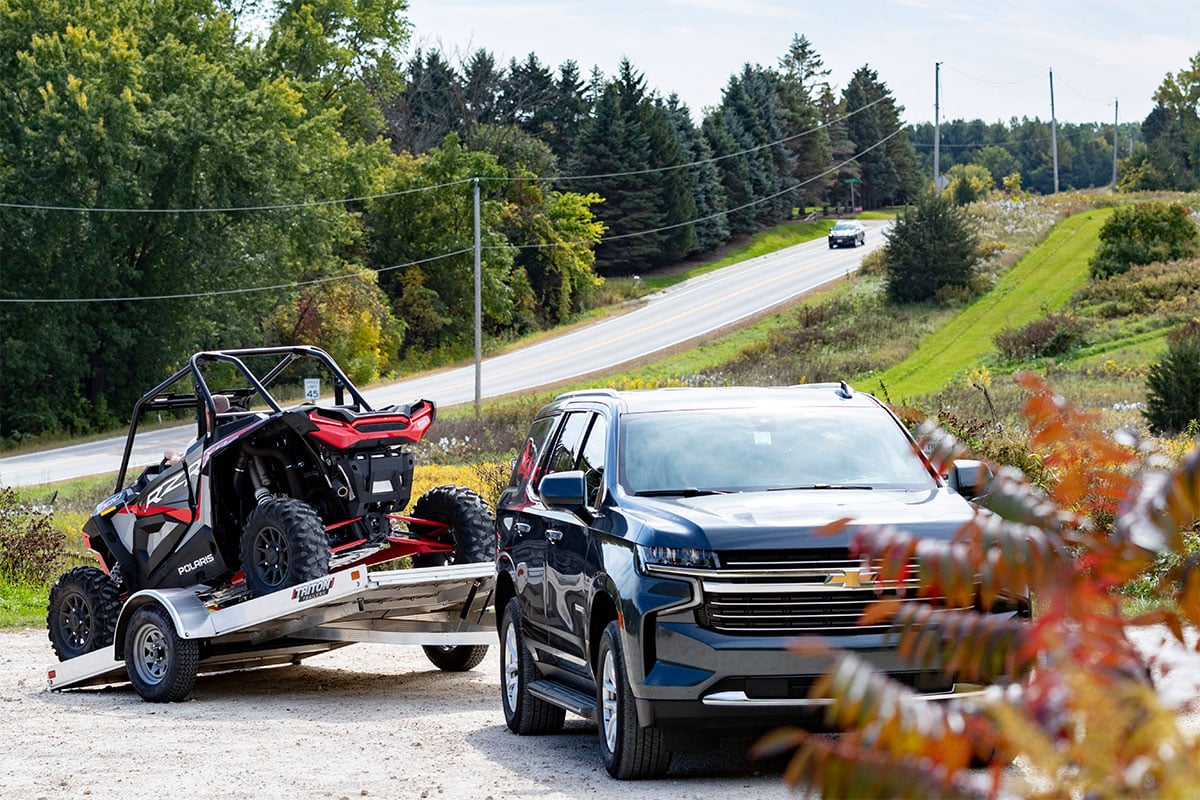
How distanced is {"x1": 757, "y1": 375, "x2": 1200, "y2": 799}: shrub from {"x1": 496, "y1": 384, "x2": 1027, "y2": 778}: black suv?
13.5 feet

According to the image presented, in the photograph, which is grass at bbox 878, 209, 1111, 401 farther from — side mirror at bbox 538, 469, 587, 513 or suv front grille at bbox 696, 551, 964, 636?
suv front grille at bbox 696, 551, 964, 636

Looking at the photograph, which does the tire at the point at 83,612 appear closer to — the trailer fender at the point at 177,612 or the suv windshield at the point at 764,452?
the trailer fender at the point at 177,612

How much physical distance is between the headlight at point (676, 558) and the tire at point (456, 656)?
19.3ft

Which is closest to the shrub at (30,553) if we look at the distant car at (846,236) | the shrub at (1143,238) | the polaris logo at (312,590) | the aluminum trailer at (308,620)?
the aluminum trailer at (308,620)

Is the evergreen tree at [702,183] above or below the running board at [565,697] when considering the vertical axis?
above

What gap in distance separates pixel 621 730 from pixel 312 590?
12.7 ft

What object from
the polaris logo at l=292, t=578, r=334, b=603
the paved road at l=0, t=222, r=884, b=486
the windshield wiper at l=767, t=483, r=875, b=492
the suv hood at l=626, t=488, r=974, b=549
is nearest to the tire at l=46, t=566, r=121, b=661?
the polaris logo at l=292, t=578, r=334, b=603

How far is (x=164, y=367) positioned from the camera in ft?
194

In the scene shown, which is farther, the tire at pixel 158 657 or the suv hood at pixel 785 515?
the tire at pixel 158 657

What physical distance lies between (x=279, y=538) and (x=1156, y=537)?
10147mm

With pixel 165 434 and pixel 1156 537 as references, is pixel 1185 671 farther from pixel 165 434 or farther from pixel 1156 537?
pixel 165 434

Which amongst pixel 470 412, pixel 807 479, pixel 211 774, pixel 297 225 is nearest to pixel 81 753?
pixel 211 774

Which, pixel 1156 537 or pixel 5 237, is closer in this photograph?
pixel 1156 537

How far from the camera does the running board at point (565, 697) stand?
8.73 meters
